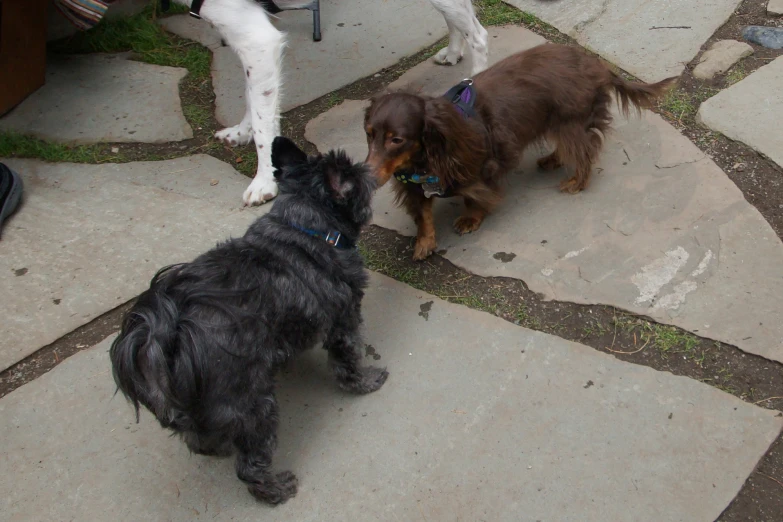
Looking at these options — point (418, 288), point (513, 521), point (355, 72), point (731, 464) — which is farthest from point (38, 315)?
point (731, 464)

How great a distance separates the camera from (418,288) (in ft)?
9.61

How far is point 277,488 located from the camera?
2.13 metres

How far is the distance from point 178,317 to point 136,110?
2779mm

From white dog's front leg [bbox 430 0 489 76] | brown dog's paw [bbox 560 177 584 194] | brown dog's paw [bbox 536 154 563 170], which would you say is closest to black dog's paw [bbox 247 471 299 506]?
brown dog's paw [bbox 560 177 584 194]

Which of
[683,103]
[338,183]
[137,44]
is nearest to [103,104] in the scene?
[137,44]

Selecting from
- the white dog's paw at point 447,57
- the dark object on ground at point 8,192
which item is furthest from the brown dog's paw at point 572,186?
the dark object on ground at point 8,192

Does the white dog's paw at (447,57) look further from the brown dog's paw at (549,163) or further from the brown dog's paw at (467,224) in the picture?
the brown dog's paw at (467,224)

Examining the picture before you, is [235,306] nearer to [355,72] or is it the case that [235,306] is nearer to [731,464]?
[731,464]

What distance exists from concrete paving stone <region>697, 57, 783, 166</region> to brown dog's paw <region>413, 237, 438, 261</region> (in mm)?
1747

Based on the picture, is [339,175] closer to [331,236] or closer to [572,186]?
[331,236]

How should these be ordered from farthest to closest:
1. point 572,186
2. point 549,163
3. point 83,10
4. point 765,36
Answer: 1. point 765,36
2. point 83,10
3. point 549,163
4. point 572,186

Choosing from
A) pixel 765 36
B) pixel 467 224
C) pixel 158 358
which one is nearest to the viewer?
pixel 158 358

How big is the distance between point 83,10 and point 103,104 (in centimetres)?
65

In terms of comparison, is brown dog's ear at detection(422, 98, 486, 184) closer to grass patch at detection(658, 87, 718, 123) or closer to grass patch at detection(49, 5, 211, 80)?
grass patch at detection(658, 87, 718, 123)
